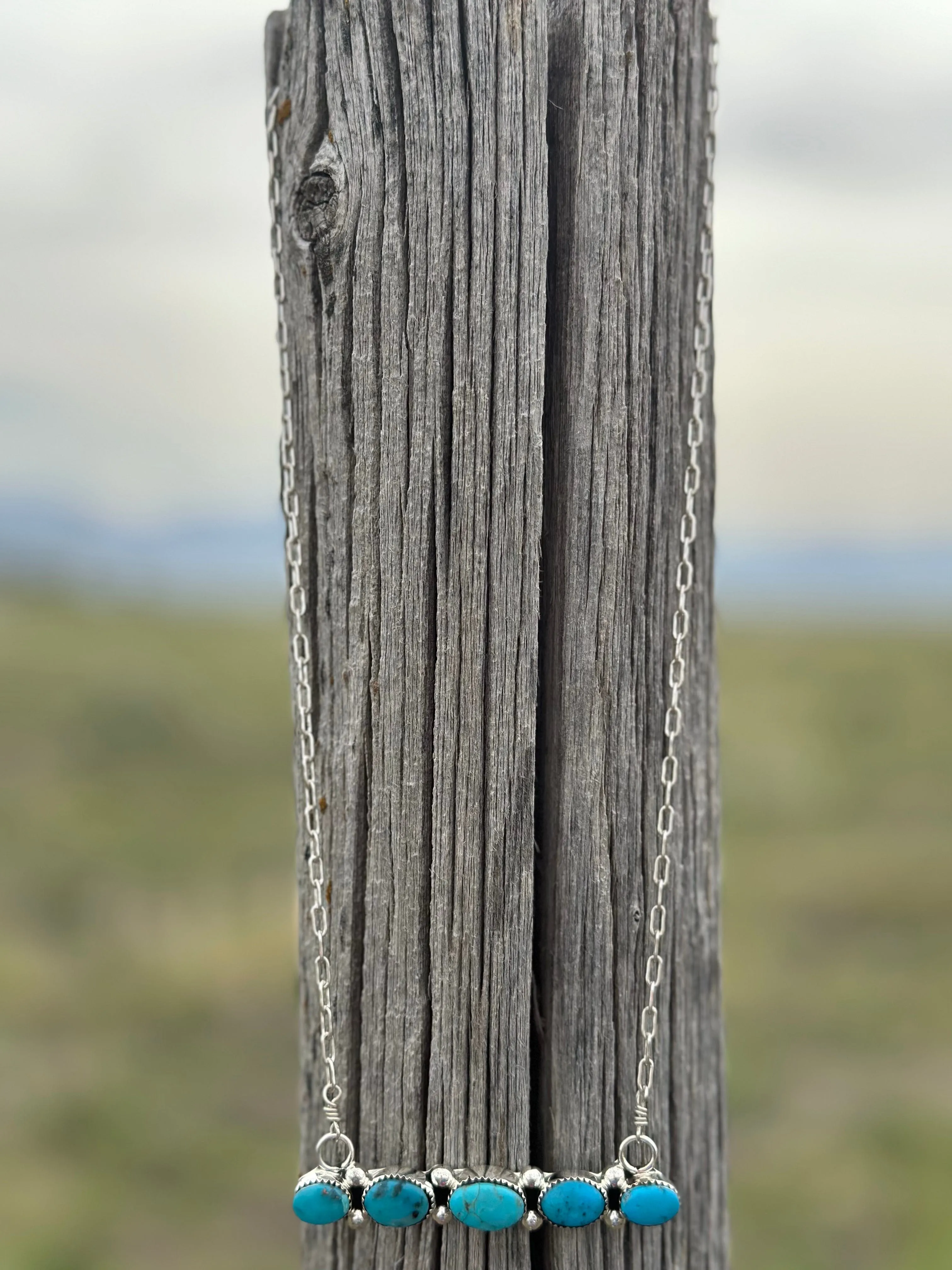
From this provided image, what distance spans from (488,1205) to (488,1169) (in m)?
0.07

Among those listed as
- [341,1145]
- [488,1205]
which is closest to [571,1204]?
[488,1205]

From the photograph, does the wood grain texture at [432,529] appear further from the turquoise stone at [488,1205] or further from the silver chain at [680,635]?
the silver chain at [680,635]

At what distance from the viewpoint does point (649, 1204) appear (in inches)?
70.0

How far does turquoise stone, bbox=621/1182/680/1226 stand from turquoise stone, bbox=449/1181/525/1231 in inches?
6.8

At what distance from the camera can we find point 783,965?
7809 mm

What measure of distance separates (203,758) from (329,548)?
9.21m

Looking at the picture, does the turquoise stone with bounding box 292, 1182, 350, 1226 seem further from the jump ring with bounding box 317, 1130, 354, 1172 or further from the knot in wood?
the knot in wood

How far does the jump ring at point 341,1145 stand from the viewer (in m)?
1.83

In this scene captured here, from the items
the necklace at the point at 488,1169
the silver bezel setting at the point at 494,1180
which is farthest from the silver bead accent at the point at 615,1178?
the silver bezel setting at the point at 494,1180

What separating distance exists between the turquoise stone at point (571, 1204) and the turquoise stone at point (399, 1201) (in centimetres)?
19

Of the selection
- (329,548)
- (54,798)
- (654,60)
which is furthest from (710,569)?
(54,798)

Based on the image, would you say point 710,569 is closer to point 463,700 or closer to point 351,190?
point 463,700

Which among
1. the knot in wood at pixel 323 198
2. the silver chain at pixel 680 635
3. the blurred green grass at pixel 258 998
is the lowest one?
the blurred green grass at pixel 258 998

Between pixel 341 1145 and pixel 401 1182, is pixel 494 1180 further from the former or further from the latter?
pixel 341 1145
